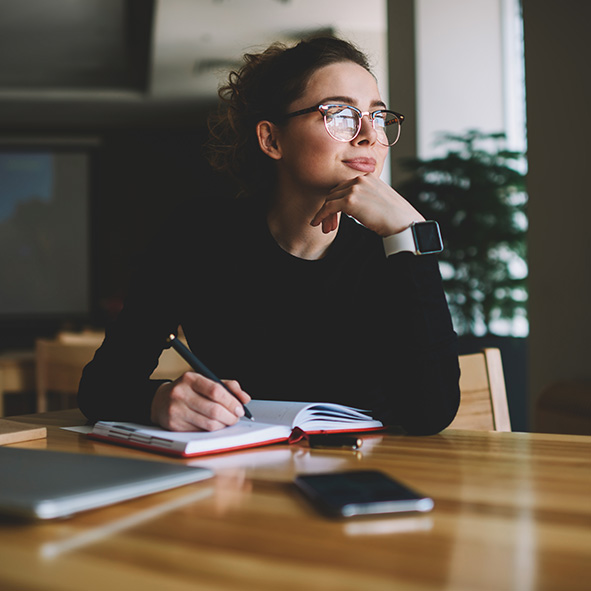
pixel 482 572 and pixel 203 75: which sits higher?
pixel 203 75

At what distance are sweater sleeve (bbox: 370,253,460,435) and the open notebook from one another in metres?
0.09

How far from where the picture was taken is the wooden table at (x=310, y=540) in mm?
431

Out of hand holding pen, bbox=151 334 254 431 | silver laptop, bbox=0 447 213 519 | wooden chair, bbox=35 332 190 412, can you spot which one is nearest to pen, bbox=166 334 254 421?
hand holding pen, bbox=151 334 254 431

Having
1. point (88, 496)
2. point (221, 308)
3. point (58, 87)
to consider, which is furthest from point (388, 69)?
point (58, 87)

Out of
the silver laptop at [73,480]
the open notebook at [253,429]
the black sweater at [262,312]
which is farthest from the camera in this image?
the black sweater at [262,312]

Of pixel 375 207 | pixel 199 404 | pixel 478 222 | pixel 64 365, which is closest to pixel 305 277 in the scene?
pixel 375 207

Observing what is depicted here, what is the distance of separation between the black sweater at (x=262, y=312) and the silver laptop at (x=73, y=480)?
442 millimetres

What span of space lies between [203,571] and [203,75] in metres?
7.52

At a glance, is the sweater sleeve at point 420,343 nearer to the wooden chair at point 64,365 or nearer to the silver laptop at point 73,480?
the silver laptop at point 73,480

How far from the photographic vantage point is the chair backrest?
1.31 m

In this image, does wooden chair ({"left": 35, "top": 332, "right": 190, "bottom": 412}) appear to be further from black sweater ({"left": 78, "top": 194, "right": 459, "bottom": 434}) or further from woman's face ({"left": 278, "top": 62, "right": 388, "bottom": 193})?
woman's face ({"left": 278, "top": 62, "right": 388, "bottom": 193})

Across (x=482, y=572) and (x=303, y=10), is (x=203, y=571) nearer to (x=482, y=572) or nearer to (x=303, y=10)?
(x=482, y=572)

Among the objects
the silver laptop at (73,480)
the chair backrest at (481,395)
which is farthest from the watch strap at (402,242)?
the silver laptop at (73,480)

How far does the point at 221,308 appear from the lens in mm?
1347
